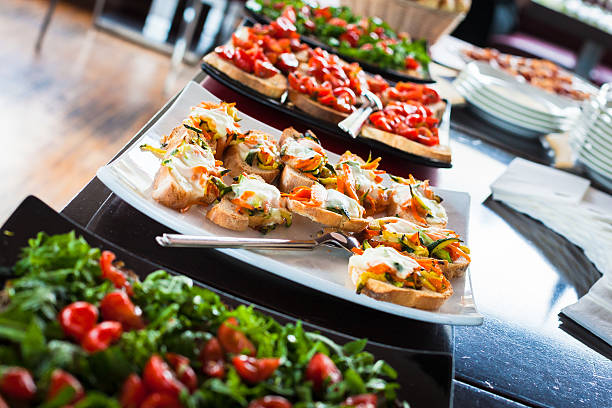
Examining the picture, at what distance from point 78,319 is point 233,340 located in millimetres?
231

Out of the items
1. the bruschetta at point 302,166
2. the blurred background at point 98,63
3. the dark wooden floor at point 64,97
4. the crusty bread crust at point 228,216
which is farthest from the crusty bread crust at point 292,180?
the blurred background at point 98,63

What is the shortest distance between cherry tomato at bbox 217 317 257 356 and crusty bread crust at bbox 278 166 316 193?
698 millimetres

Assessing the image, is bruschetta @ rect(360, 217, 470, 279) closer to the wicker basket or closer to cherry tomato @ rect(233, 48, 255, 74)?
cherry tomato @ rect(233, 48, 255, 74)

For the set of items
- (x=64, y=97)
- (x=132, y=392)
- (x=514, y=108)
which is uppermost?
(x=514, y=108)

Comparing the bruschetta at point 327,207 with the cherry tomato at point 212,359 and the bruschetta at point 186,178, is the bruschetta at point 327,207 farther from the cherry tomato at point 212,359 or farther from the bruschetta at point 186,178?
the cherry tomato at point 212,359

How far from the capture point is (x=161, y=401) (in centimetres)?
81

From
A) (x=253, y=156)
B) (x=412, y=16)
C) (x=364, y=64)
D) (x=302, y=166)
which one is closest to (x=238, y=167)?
(x=253, y=156)

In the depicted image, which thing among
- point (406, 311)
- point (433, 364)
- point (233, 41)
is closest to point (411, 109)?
Result: point (233, 41)

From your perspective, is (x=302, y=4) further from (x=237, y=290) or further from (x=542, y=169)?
(x=237, y=290)

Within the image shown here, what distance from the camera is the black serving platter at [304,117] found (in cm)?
224

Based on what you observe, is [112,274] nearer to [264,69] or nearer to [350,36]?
[264,69]

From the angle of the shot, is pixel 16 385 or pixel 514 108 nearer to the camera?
pixel 16 385

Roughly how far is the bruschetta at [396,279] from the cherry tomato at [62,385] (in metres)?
0.69

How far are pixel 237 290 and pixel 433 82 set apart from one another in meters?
2.07
